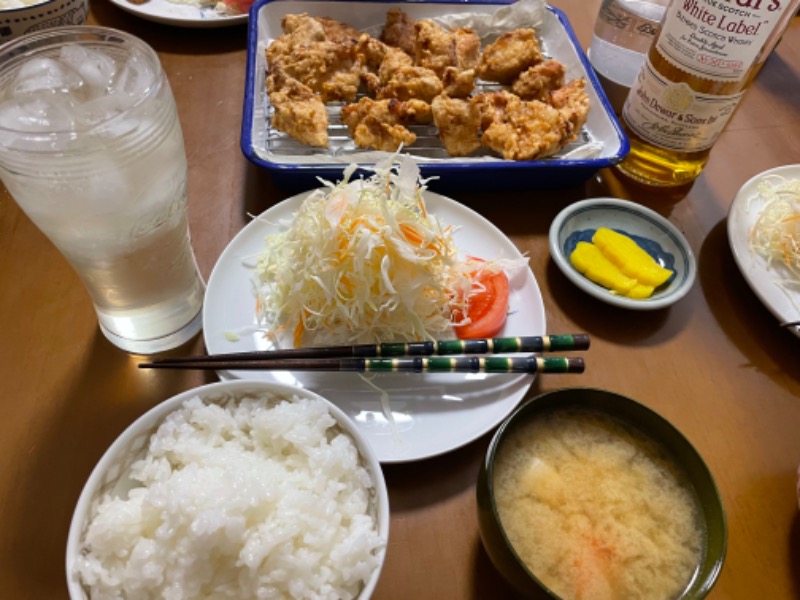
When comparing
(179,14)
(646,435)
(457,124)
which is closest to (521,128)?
(457,124)

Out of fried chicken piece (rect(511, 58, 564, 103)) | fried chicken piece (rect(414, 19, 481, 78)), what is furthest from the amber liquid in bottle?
fried chicken piece (rect(414, 19, 481, 78))

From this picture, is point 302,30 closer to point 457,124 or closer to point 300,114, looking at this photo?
point 300,114

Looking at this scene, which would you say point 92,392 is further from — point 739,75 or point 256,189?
point 739,75

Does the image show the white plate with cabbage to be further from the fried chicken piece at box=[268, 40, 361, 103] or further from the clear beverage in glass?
the fried chicken piece at box=[268, 40, 361, 103]

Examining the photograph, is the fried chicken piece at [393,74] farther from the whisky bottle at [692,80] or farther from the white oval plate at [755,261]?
A: the white oval plate at [755,261]

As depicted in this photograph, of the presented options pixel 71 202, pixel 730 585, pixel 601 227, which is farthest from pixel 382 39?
pixel 730 585

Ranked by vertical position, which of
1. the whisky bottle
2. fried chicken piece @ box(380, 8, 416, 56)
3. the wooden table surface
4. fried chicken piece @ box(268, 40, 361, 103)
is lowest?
the wooden table surface
